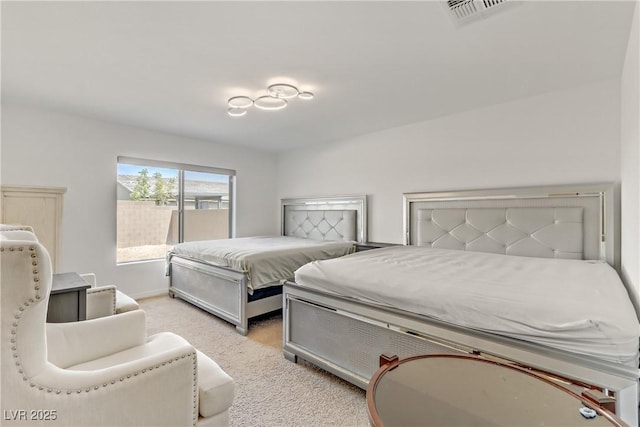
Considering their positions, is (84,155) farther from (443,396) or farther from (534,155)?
(534,155)

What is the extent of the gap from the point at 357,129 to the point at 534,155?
81.8 inches

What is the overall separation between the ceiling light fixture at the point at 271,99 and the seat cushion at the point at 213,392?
2227 mm

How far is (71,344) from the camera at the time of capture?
1.40 meters

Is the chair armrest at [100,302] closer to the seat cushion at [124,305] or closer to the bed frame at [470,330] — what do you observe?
the seat cushion at [124,305]

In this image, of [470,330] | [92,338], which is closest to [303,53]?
[470,330]

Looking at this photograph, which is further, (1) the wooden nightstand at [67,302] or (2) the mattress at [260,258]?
(2) the mattress at [260,258]

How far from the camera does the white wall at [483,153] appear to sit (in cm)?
261

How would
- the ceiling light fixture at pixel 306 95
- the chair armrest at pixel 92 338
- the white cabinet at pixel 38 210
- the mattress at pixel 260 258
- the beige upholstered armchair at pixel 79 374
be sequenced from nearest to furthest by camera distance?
the beige upholstered armchair at pixel 79 374, the chair armrest at pixel 92 338, the white cabinet at pixel 38 210, the ceiling light fixture at pixel 306 95, the mattress at pixel 260 258

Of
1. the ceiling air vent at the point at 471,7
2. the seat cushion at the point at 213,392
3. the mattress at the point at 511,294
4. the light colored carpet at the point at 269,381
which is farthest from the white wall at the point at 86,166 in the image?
the ceiling air vent at the point at 471,7

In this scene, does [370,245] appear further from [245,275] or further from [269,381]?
[269,381]

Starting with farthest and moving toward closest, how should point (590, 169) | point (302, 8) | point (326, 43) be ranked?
1. point (590, 169)
2. point (326, 43)
3. point (302, 8)

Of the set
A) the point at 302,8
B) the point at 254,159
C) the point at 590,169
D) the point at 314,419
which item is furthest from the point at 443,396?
the point at 254,159

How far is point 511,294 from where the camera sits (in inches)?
58.3

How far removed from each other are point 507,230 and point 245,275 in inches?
107
